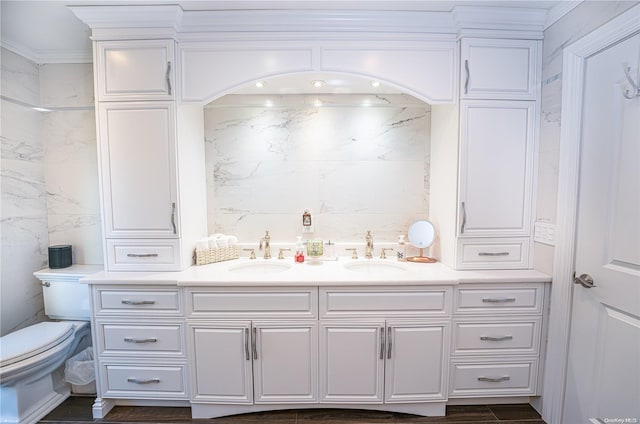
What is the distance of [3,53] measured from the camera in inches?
78.5

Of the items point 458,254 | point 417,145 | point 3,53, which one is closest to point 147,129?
point 3,53

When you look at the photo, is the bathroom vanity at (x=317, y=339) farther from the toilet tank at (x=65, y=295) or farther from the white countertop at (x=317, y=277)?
the toilet tank at (x=65, y=295)

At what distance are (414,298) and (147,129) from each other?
77.9 inches

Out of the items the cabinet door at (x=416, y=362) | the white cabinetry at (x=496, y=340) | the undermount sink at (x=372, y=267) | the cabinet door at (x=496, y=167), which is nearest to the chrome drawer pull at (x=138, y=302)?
the undermount sink at (x=372, y=267)

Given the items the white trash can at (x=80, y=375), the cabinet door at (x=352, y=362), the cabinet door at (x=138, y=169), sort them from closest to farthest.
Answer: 1. the cabinet door at (x=352, y=362)
2. the cabinet door at (x=138, y=169)
3. the white trash can at (x=80, y=375)

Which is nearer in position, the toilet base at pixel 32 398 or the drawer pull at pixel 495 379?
the toilet base at pixel 32 398

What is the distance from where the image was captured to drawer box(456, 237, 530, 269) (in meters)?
1.89

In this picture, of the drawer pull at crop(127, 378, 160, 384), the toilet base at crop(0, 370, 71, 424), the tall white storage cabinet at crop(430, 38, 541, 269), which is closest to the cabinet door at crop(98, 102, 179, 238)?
the drawer pull at crop(127, 378, 160, 384)

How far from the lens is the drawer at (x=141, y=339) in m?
1.76

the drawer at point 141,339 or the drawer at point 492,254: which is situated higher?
the drawer at point 492,254

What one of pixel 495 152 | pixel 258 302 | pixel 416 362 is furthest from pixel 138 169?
pixel 495 152

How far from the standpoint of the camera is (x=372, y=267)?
219 cm

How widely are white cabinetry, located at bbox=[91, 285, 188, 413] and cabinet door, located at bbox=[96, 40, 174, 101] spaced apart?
3.99 ft

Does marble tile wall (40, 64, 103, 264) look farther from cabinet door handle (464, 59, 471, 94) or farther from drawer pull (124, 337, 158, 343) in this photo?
cabinet door handle (464, 59, 471, 94)
